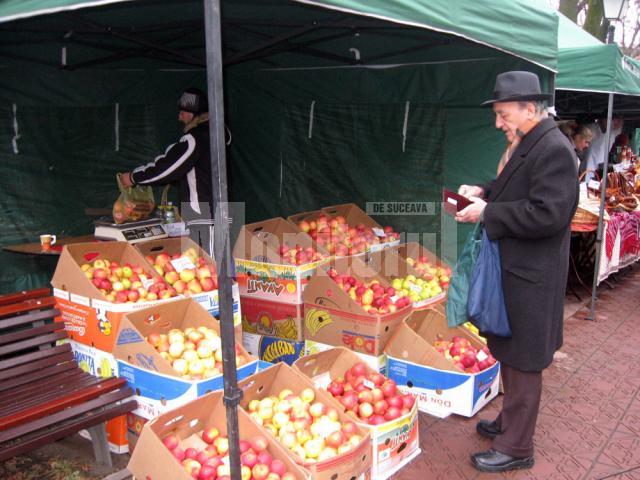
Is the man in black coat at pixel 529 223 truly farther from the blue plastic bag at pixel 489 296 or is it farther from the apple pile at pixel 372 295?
the apple pile at pixel 372 295

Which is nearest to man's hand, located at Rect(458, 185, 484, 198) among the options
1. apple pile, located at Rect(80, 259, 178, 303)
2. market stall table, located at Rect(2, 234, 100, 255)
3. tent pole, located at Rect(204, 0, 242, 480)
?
tent pole, located at Rect(204, 0, 242, 480)

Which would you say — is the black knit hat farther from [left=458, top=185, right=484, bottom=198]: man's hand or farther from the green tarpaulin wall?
[left=458, top=185, right=484, bottom=198]: man's hand

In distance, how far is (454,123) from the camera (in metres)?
5.54

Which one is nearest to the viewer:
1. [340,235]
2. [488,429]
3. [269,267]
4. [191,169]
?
[488,429]

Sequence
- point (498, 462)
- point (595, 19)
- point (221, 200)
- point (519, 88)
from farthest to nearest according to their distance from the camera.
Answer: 1. point (595, 19)
2. point (498, 462)
3. point (519, 88)
4. point (221, 200)

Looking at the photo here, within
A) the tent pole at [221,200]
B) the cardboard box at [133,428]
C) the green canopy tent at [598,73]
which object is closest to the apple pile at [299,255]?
the cardboard box at [133,428]

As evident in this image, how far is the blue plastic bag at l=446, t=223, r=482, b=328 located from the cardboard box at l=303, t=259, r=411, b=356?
880mm

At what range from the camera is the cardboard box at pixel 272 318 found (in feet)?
14.6

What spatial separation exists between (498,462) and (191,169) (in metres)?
3.14

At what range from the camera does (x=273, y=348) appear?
4.62 metres

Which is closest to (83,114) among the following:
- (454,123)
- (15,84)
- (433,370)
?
(15,84)

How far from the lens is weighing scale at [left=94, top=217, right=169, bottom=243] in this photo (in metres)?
4.85

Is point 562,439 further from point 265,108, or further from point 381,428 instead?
point 265,108

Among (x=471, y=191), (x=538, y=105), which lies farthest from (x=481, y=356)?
(x=538, y=105)
